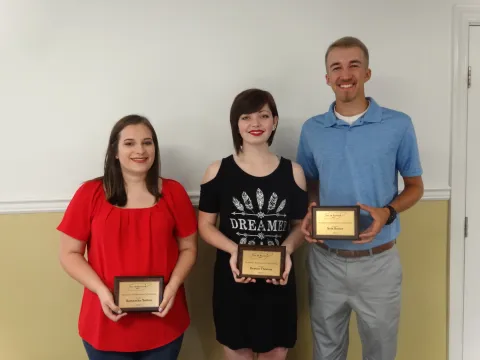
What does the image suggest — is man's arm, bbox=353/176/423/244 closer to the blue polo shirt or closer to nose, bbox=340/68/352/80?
the blue polo shirt

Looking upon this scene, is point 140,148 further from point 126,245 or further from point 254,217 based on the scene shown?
point 254,217

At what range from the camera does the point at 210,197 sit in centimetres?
160

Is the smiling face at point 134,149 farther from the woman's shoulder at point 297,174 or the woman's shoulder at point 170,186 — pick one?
the woman's shoulder at point 297,174

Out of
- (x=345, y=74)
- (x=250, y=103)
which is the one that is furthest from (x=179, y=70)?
(x=345, y=74)

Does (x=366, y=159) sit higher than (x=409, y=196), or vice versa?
(x=366, y=159)

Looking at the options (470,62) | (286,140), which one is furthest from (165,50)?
(470,62)

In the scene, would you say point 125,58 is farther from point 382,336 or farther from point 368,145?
point 382,336

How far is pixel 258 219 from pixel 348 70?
25.5 inches

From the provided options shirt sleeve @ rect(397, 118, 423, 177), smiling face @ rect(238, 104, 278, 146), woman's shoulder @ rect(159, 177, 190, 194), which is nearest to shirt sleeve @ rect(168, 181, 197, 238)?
woman's shoulder @ rect(159, 177, 190, 194)

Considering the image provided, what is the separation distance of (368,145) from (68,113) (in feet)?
4.38

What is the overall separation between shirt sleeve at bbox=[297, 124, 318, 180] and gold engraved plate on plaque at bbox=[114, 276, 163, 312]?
75 cm

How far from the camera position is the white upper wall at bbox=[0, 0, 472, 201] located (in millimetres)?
1871

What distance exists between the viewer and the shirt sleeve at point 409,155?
5.14 feet

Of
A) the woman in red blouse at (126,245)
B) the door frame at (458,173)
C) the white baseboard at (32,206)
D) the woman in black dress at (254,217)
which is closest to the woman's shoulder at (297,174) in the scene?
the woman in black dress at (254,217)
